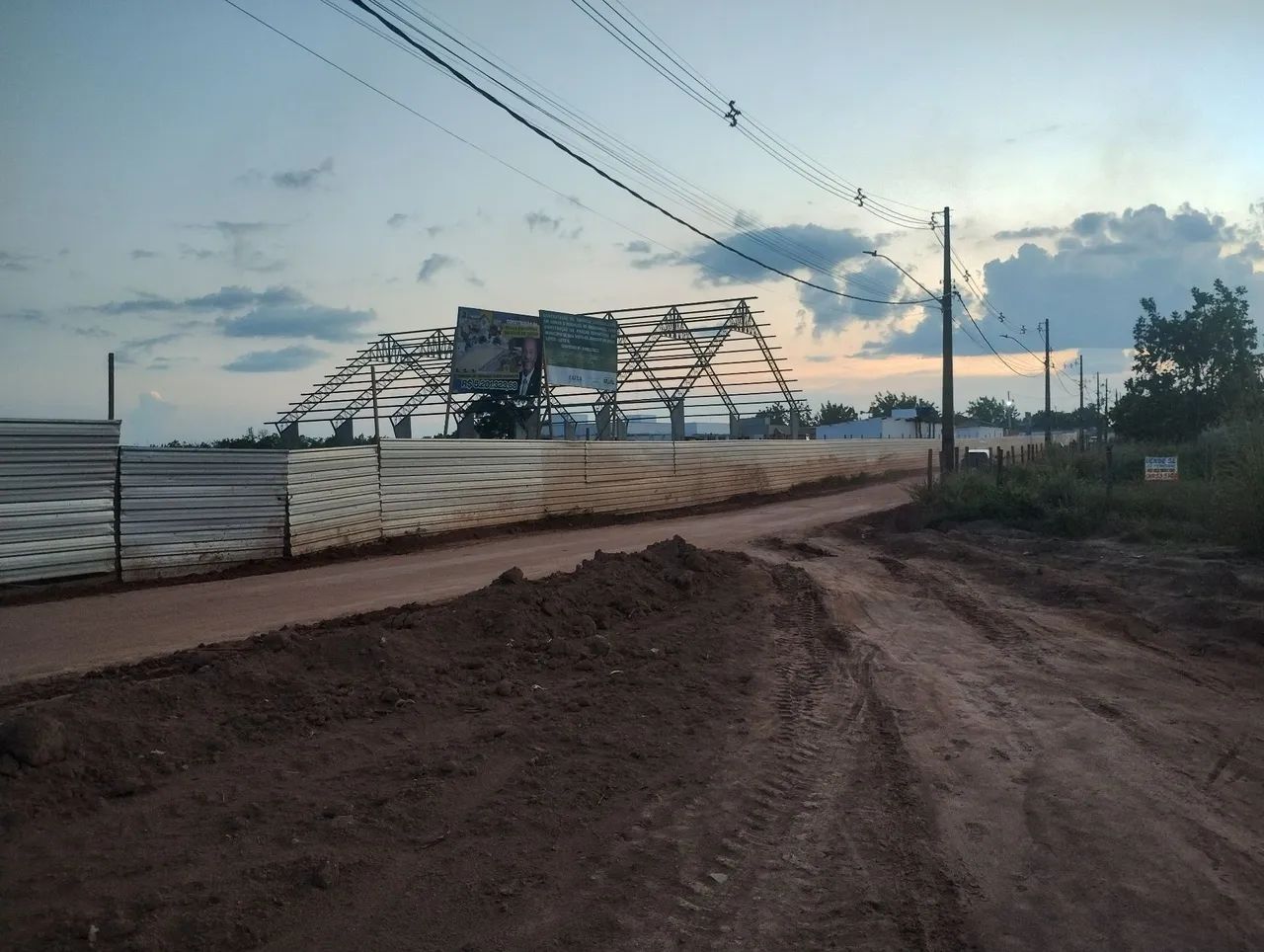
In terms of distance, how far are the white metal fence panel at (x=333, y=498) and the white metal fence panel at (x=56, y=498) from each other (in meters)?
3.16

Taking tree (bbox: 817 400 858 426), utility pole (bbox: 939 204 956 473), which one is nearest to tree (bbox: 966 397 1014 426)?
tree (bbox: 817 400 858 426)

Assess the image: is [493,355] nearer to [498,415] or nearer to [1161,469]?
[498,415]

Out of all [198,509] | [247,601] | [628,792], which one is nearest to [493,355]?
[198,509]

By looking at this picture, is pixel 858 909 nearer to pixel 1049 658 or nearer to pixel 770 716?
pixel 770 716

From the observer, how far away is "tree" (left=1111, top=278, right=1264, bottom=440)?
4541 centimetres

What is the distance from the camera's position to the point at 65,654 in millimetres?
9930

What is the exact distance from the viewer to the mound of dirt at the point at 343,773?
4.51 m

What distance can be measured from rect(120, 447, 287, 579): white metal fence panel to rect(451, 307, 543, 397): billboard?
18.9 metres

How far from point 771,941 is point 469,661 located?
189 inches

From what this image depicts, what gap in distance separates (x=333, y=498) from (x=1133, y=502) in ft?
52.5


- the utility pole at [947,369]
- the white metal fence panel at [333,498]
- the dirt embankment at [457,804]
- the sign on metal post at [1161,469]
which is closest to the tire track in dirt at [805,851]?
the dirt embankment at [457,804]

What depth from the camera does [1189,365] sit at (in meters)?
46.9

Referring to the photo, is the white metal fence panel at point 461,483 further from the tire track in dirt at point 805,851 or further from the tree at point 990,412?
the tree at point 990,412

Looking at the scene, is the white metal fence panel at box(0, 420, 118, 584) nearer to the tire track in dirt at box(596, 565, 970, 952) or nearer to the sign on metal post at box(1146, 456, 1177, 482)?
the tire track in dirt at box(596, 565, 970, 952)
